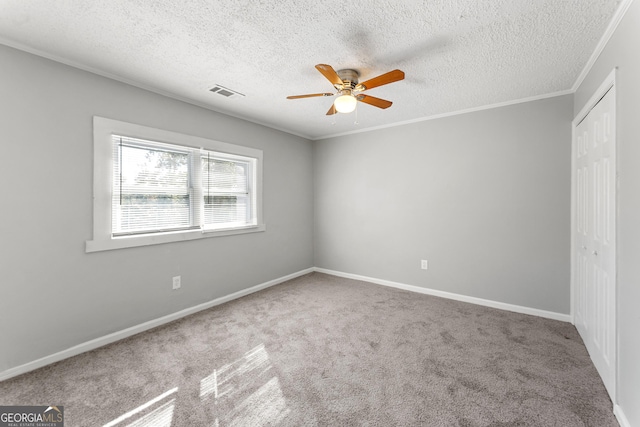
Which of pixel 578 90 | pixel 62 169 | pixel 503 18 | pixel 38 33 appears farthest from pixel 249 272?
pixel 578 90

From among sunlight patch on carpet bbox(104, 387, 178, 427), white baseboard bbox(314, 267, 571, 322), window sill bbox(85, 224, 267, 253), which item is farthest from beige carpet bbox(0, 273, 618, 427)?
window sill bbox(85, 224, 267, 253)

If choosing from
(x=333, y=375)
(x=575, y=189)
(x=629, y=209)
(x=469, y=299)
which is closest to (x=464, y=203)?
(x=575, y=189)

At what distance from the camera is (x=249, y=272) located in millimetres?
3836

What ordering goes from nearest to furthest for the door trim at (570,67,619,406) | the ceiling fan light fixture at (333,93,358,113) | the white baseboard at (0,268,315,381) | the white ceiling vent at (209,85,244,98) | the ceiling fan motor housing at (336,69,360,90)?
the door trim at (570,67,619,406), the white baseboard at (0,268,315,381), the ceiling fan light fixture at (333,93,358,113), the ceiling fan motor housing at (336,69,360,90), the white ceiling vent at (209,85,244,98)

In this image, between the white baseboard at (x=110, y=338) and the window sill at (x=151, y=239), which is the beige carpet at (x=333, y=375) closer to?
the white baseboard at (x=110, y=338)

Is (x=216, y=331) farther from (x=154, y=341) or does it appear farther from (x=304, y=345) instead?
(x=304, y=345)

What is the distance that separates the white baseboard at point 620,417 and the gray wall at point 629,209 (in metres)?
0.03

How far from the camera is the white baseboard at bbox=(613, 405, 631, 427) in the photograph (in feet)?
4.86

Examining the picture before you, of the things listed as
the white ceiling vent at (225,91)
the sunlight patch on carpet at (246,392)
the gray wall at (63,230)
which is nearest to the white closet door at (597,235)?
the sunlight patch on carpet at (246,392)

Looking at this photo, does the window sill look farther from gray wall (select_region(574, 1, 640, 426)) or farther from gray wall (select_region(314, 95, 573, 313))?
gray wall (select_region(574, 1, 640, 426))

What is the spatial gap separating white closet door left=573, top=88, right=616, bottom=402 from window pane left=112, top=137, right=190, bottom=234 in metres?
3.81

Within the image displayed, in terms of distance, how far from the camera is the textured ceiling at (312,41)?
1.64 m

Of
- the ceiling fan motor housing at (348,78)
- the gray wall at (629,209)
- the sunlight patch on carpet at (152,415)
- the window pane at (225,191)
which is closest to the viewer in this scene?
the gray wall at (629,209)

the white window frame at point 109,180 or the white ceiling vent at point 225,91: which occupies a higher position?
the white ceiling vent at point 225,91
